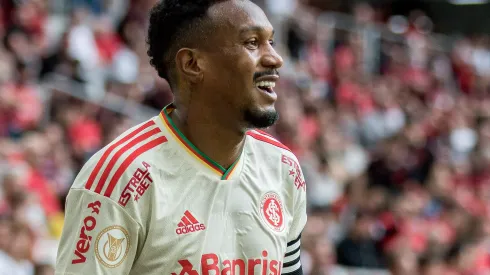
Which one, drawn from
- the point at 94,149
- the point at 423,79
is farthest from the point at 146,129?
the point at 423,79

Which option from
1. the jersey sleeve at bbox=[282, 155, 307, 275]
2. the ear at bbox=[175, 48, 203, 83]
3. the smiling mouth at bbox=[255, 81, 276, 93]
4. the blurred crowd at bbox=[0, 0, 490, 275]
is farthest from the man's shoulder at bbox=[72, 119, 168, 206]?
the blurred crowd at bbox=[0, 0, 490, 275]

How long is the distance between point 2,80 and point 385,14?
9831 millimetres

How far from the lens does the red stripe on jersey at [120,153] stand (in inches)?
112

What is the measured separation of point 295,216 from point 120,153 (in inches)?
30.5

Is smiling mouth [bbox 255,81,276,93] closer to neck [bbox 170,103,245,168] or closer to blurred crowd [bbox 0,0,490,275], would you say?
neck [bbox 170,103,245,168]

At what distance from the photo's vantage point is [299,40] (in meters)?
12.8

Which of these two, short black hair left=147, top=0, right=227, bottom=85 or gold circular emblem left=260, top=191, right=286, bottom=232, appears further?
gold circular emblem left=260, top=191, right=286, bottom=232

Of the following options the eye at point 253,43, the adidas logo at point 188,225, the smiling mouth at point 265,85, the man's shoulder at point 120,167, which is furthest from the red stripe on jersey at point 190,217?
the eye at point 253,43

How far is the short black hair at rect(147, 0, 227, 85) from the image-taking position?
306 cm

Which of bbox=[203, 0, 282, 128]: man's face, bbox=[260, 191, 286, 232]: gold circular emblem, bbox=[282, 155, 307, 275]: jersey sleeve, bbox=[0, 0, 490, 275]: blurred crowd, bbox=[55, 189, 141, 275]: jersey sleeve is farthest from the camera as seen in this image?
bbox=[0, 0, 490, 275]: blurred crowd

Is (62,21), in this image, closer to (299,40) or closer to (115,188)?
(299,40)

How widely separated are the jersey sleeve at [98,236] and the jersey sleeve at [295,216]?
2.36ft

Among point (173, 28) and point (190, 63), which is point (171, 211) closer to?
point (190, 63)

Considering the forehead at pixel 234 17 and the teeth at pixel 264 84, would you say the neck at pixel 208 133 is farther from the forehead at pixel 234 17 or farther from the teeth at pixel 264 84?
the forehead at pixel 234 17
